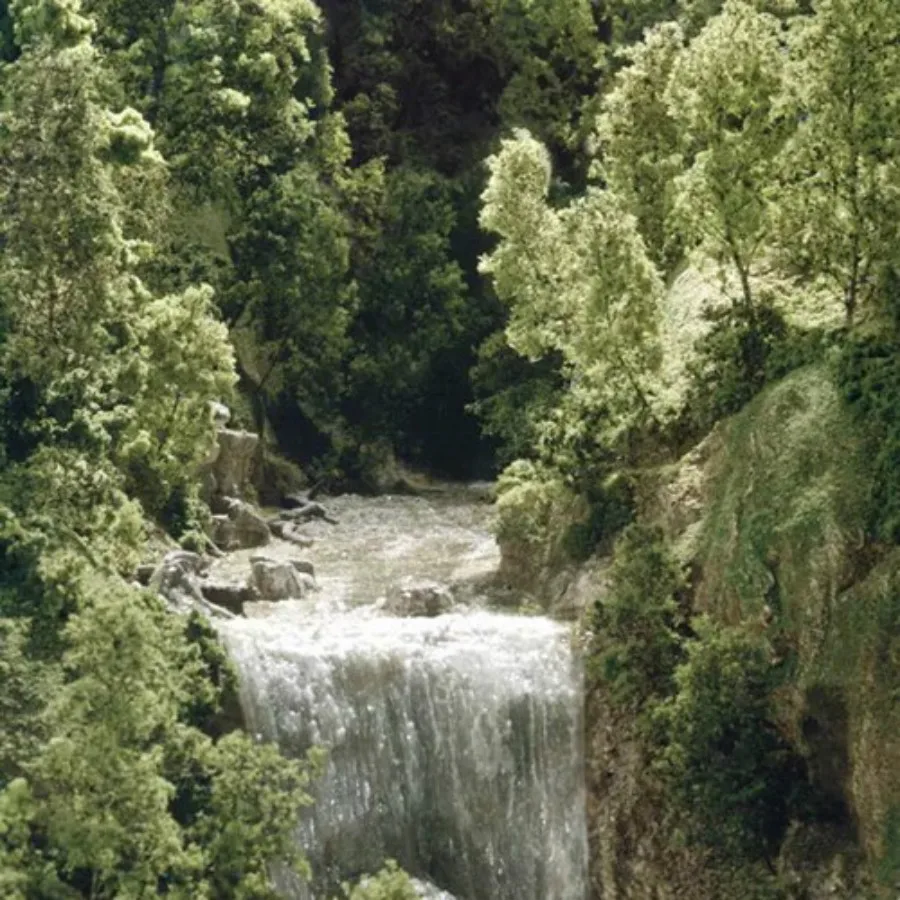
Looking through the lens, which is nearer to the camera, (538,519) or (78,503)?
(78,503)

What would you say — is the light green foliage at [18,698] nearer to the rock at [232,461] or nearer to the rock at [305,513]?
the rock at [232,461]

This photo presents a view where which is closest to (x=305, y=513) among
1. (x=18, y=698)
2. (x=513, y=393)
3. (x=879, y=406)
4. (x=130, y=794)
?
(x=513, y=393)

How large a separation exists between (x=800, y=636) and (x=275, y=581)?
1433 cm

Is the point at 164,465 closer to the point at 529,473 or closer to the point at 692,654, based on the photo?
the point at 529,473

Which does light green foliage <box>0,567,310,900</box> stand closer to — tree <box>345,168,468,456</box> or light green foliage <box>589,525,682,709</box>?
light green foliage <box>589,525,682,709</box>

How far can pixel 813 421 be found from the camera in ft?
107

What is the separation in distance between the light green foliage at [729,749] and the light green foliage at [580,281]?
8.39m

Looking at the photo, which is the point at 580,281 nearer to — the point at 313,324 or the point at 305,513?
the point at 305,513

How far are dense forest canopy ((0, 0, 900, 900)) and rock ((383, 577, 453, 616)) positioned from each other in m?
3.07

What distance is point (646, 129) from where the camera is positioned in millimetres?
44094

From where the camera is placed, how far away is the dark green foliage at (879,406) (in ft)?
99.7

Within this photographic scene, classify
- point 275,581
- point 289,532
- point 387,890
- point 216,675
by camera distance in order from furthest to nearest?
point 289,532 → point 275,581 → point 216,675 → point 387,890

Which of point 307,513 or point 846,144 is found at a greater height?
point 846,144

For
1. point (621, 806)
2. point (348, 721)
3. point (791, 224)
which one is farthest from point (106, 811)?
point (791, 224)
